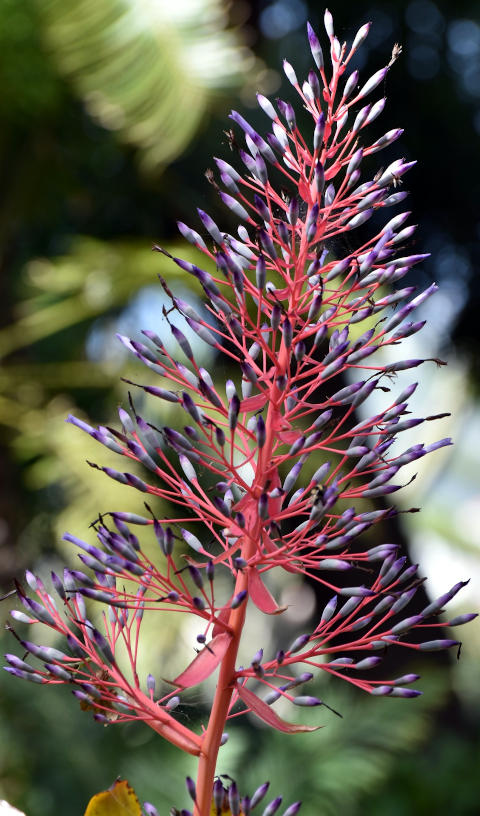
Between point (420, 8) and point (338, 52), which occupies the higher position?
point (420, 8)

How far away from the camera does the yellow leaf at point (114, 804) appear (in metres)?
0.59

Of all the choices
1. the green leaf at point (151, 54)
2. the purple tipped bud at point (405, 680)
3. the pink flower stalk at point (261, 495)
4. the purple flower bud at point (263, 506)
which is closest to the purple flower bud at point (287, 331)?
the pink flower stalk at point (261, 495)

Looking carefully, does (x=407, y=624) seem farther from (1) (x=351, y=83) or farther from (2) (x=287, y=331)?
(1) (x=351, y=83)

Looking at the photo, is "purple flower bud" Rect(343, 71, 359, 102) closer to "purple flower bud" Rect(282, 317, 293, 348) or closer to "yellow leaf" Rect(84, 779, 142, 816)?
"purple flower bud" Rect(282, 317, 293, 348)

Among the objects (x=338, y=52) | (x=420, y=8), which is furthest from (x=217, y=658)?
(x=420, y=8)

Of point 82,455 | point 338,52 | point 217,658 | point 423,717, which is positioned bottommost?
point 423,717

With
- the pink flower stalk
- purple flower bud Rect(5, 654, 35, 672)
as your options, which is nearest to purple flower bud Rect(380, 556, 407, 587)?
the pink flower stalk

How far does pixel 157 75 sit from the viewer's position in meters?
3.28

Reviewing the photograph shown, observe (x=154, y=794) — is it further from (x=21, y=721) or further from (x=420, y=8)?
(x=420, y=8)

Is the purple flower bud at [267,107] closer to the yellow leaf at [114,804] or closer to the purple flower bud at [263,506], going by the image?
the purple flower bud at [263,506]

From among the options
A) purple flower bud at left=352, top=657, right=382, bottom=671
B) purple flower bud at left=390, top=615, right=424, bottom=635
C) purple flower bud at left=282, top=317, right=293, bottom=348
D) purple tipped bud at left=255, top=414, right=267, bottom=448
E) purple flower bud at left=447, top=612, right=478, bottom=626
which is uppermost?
purple flower bud at left=282, top=317, right=293, bottom=348

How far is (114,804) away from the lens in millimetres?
597

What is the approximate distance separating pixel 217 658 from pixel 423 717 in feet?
10.7

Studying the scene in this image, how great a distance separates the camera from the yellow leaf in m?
0.59
